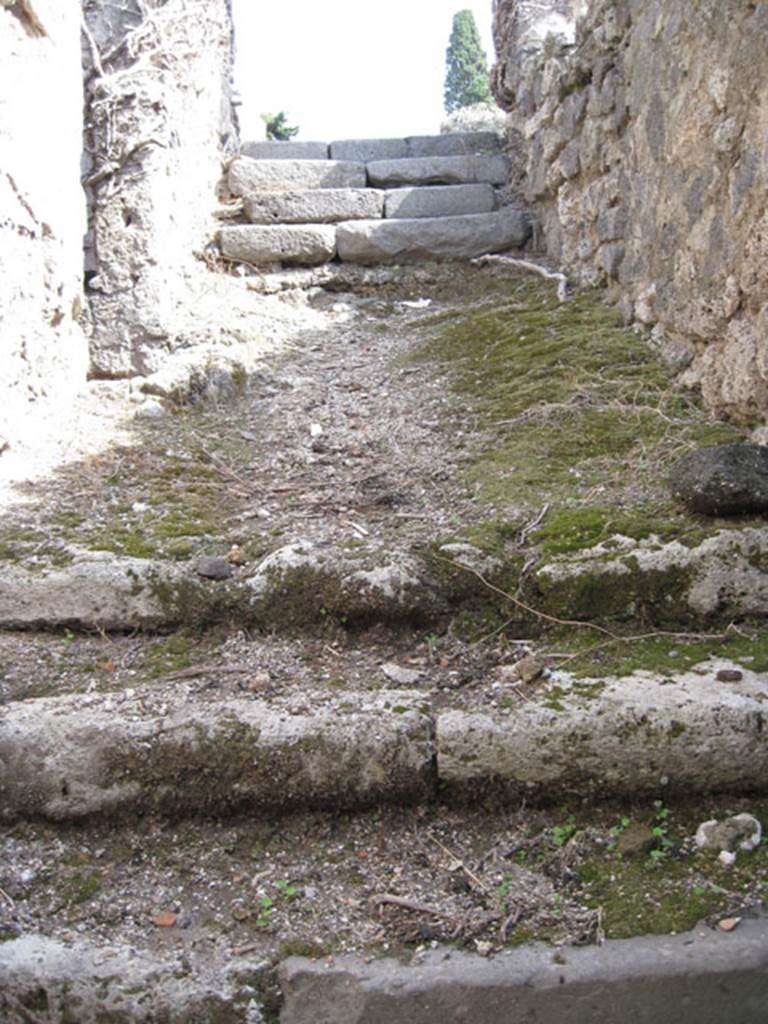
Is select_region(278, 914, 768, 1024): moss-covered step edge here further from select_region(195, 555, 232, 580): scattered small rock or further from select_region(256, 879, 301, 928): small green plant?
select_region(195, 555, 232, 580): scattered small rock

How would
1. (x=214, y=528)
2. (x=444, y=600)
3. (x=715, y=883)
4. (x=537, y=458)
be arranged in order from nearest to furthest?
1. (x=715, y=883)
2. (x=444, y=600)
3. (x=214, y=528)
4. (x=537, y=458)

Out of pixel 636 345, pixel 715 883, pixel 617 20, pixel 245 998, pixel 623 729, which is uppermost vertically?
pixel 617 20

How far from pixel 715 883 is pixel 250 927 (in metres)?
Answer: 0.87

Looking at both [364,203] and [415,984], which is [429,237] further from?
[415,984]

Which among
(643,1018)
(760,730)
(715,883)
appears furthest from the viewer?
(760,730)

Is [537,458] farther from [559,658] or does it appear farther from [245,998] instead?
[245,998]

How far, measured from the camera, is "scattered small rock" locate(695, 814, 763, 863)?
1757mm

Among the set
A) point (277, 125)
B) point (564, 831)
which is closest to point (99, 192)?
point (564, 831)

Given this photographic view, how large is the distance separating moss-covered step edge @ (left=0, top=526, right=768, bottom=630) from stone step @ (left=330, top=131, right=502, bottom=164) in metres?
4.40

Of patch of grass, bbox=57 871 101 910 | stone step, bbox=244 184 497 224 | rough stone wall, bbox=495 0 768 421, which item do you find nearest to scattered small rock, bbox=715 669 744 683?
rough stone wall, bbox=495 0 768 421

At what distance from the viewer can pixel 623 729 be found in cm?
191

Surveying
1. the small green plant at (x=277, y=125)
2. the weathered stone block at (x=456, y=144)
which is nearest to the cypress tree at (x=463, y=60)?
the small green plant at (x=277, y=125)

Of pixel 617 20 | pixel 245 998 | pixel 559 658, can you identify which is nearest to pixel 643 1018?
pixel 245 998

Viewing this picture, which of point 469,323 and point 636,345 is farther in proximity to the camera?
point 469,323
